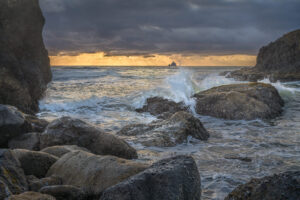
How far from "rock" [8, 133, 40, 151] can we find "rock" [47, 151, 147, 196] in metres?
1.97

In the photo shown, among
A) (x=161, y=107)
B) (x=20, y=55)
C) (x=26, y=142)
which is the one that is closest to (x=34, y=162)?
(x=26, y=142)

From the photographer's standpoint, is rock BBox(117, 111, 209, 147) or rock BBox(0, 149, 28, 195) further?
rock BBox(117, 111, 209, 147)

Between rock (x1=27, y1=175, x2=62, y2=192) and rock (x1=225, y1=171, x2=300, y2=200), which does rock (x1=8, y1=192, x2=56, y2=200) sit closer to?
rock (x1=27, y1=175, x2=62, y2=192)

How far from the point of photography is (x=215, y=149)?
6.10 metres

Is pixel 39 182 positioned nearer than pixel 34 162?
Yes

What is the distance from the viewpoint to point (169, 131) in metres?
6.84

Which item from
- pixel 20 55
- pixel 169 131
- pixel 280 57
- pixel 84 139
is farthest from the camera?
pixel 280 57

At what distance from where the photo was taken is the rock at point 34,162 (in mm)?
3775

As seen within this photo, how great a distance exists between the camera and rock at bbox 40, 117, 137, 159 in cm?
530

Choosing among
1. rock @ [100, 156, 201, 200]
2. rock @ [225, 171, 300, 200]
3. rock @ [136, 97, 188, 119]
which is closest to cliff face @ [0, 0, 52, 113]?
rock @ [136, 97, 188, 119]

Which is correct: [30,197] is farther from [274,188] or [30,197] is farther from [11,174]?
[274,188]

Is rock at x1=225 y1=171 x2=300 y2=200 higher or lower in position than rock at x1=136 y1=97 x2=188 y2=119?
higher

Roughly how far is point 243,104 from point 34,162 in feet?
24.7

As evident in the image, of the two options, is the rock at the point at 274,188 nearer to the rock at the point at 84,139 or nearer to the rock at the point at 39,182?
the rock at the point at 39,182
